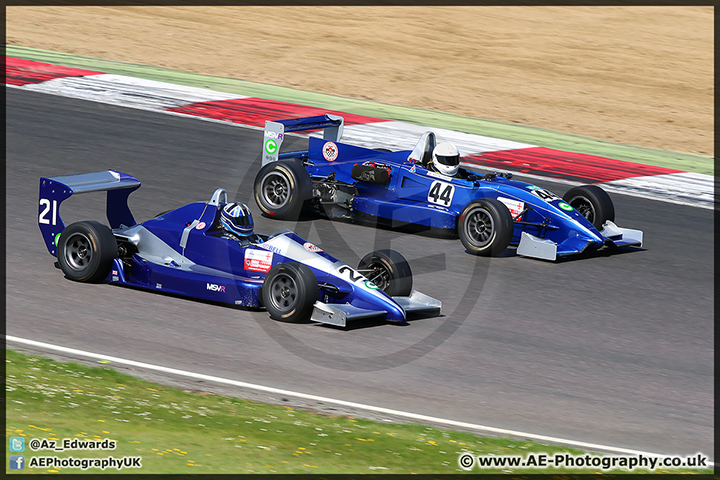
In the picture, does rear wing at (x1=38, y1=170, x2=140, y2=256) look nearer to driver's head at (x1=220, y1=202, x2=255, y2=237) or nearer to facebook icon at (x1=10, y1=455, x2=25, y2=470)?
driver's head at (x1=220, y1=202, x2=255, y2=237)

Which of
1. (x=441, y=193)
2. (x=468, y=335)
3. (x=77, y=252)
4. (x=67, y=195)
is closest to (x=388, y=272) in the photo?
(x=468, y=335)

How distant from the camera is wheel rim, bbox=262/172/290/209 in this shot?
14828mm

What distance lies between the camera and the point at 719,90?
25406 mm

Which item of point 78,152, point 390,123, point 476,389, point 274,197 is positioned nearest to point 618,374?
point 476,389

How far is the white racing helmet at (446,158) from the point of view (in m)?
14.4

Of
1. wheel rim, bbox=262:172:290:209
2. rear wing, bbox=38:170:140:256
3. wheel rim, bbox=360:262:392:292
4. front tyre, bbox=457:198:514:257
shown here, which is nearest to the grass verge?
rear wing, bbox=38:170:140:256

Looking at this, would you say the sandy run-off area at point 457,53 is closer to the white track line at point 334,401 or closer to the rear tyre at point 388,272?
the rear tyre at point 388,272

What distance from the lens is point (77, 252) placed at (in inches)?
431

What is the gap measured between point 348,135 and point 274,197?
5.18 m

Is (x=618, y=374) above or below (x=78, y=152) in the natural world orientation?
below

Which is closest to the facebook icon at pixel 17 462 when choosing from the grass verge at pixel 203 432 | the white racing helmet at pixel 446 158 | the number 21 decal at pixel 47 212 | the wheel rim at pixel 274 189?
the grass verge at pixel 203 432

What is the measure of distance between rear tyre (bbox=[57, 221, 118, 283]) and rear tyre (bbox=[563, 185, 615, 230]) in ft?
21.5

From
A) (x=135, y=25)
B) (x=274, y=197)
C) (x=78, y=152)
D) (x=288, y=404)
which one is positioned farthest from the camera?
(x=135, y=25)

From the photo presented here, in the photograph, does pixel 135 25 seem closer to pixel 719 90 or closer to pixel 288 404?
pixel 719 90
